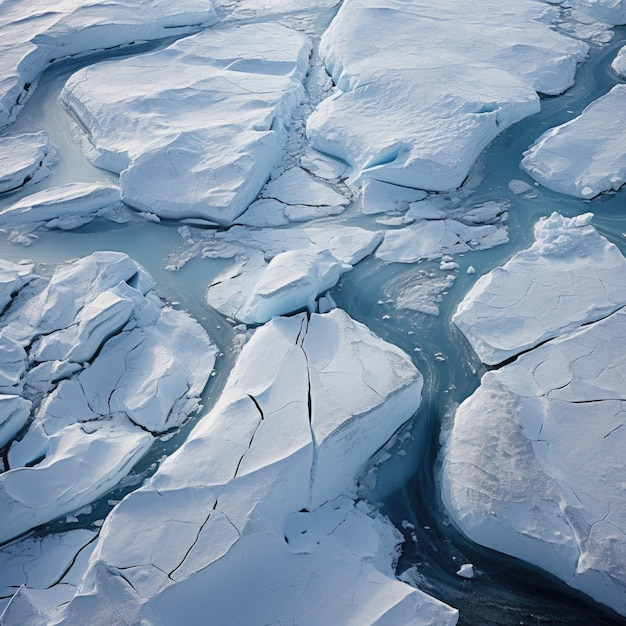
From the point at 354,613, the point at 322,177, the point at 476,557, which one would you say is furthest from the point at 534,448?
the point at 322,177

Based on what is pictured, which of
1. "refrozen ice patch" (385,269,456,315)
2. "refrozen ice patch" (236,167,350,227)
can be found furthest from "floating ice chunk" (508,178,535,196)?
"refrozen ice patch" (236,167,350,227)

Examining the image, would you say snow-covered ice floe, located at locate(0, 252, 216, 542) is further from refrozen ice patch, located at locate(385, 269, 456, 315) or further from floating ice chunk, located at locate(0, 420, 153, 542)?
refrozen ice patch, located at locate(385, 269, 456, 315)

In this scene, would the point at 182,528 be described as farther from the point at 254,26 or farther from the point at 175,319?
the point at 254,26

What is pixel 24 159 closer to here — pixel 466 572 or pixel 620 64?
pixel 466 572

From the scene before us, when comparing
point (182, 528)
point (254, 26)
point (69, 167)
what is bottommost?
point (182, 528)

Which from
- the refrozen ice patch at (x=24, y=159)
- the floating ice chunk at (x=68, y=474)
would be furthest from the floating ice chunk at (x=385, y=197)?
the refrozen ice patch at (x=24, y=159)

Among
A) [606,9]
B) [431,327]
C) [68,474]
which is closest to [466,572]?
[431,327]

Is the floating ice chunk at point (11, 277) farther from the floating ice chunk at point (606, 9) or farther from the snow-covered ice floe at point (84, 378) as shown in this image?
the floating ice chunk at point (606, 9)

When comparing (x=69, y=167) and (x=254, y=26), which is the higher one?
(x=254, y=26)
